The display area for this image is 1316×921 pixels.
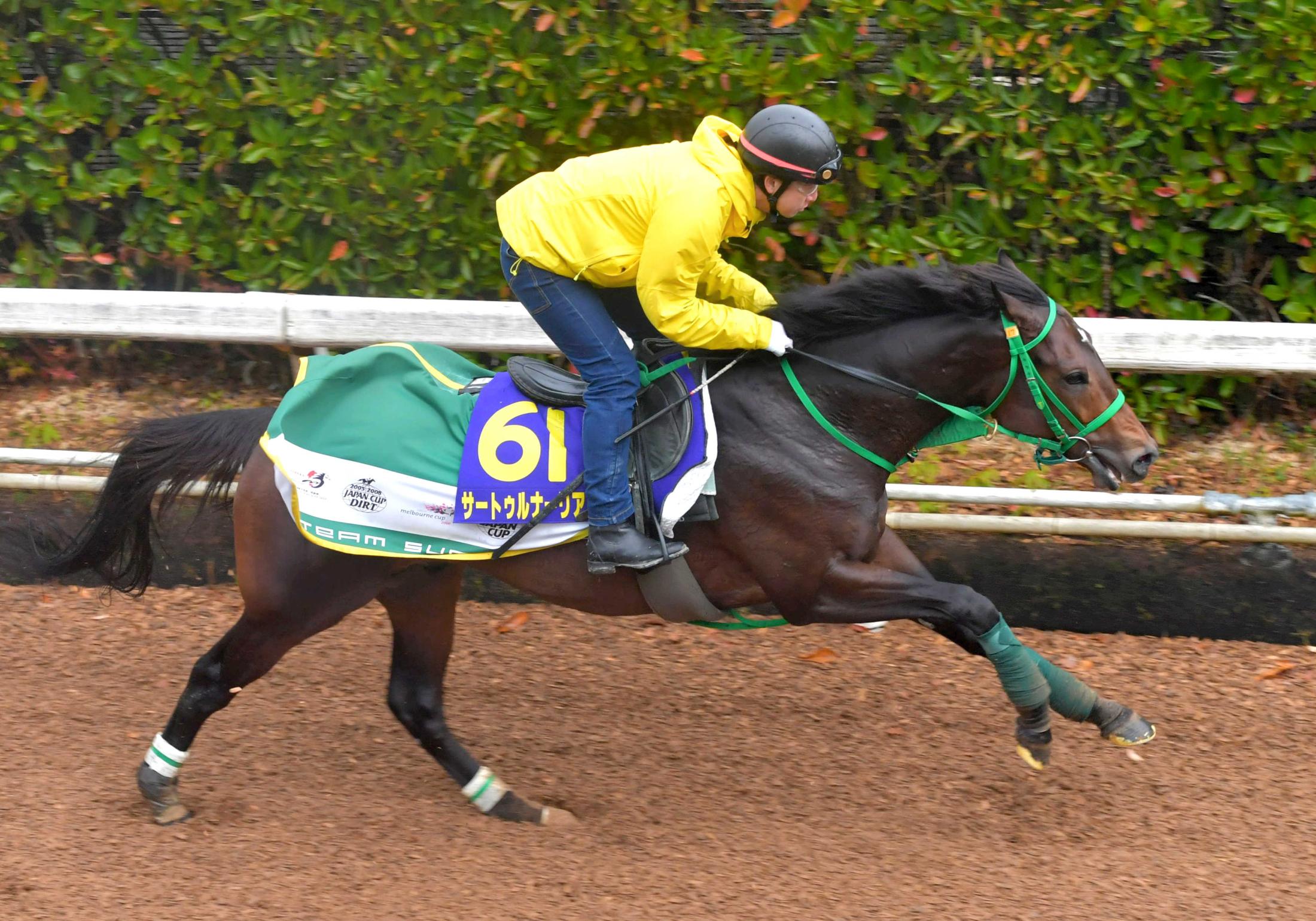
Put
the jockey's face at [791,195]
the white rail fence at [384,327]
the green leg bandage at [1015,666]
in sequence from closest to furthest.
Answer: the jockey's face at [791,195] < the green leg bandage at [1015,666] < the white rail fence at [384,327]

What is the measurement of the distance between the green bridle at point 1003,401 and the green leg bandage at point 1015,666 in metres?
0.56

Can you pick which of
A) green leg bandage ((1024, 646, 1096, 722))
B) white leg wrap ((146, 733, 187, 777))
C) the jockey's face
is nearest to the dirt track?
white leg wrap ((146, 733, 187, 777))

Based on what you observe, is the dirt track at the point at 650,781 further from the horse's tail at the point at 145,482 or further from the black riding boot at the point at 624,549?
the black riding boot at the point at 624,549

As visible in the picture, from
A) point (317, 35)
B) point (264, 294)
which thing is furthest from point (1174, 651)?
point (317, 35)

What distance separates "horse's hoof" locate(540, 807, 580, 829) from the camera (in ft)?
14.2

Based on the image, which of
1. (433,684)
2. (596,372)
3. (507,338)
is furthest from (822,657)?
(596,372)

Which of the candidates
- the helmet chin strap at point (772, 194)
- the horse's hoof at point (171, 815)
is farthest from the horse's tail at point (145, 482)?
the helmet chin strap at point (772, 194)

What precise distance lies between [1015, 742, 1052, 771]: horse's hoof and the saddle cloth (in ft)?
4.17

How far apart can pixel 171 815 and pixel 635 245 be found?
7.94 feet

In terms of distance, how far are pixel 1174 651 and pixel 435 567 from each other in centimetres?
304

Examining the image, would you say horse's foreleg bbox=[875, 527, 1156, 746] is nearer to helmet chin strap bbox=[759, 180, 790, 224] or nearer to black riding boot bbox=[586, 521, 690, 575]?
black riding boot bbox=[586, 521, 690, 575]

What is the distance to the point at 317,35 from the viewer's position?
19.0 feet

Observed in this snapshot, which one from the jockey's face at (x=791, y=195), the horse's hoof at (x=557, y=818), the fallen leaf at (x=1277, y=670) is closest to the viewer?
the jockey's face at (x=791, y=195)

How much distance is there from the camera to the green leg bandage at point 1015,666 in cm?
392
